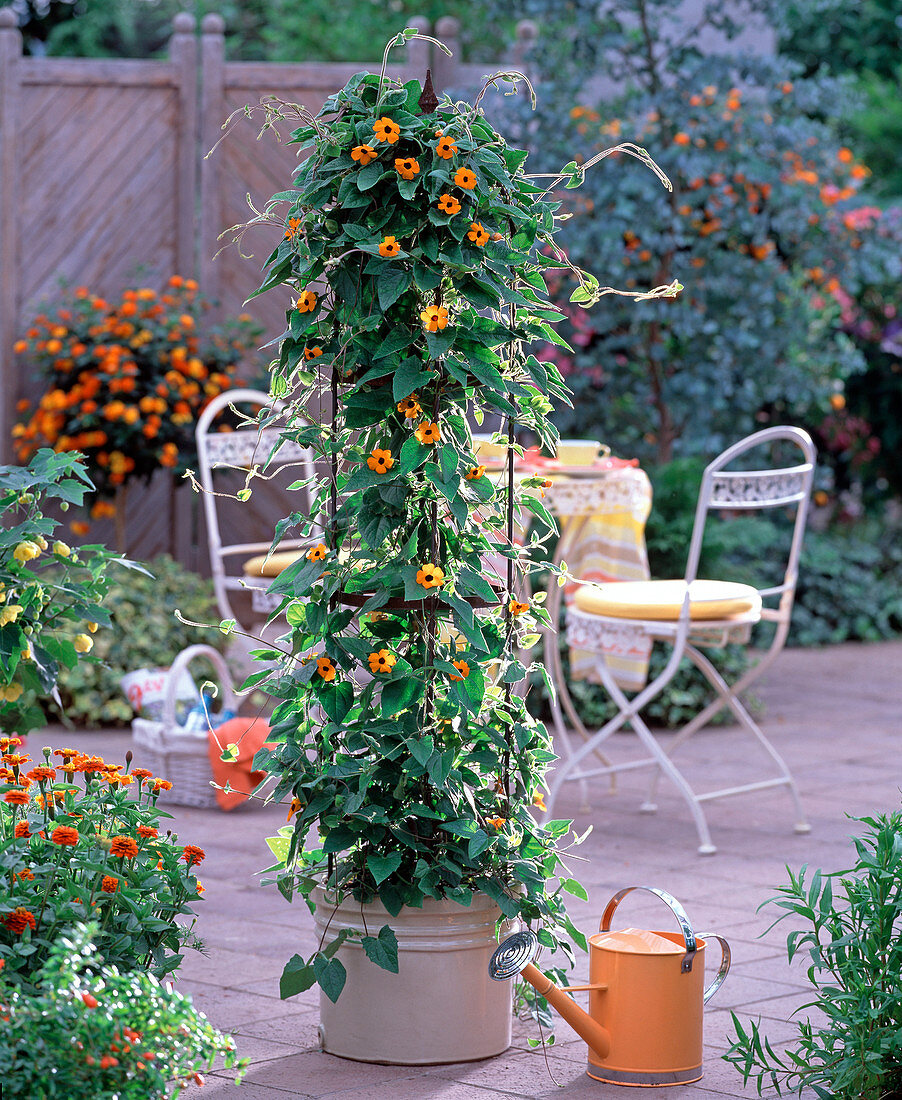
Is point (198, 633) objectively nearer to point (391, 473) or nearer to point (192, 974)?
point (192, 974)

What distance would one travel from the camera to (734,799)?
15.0 feet

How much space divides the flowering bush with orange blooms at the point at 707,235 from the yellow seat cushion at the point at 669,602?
2.34 m

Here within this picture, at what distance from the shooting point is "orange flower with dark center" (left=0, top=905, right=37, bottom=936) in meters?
2.04

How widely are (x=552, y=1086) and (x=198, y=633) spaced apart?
3.48 metres

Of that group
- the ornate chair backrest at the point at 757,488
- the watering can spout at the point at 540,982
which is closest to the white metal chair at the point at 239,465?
the ornate chair backrest at the point at 757,488

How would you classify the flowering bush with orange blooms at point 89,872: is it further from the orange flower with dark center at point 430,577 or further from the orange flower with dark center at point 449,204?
the orange flower with dark center at point 449,204

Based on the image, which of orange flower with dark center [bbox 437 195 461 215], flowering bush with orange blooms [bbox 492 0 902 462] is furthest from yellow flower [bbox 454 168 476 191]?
flowering bush with orange blooms [bbox 492 0 902 462]

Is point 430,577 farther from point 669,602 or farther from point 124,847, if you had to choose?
point 669,602

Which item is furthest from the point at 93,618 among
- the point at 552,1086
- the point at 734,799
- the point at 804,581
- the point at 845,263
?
the point at 804,581

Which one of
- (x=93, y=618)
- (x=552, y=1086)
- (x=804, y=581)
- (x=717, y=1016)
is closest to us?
(x=552, y=1086)

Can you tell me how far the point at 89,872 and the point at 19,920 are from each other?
0.46 feet

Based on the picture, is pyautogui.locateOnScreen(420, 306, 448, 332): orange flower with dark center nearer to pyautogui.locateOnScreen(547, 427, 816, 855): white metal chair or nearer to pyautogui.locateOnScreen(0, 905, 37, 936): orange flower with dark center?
pyautogui.locateOnScreen(0, 905, 37, 936): orange flower with dark center

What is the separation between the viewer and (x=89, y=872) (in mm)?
2162

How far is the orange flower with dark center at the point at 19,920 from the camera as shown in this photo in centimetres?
204
